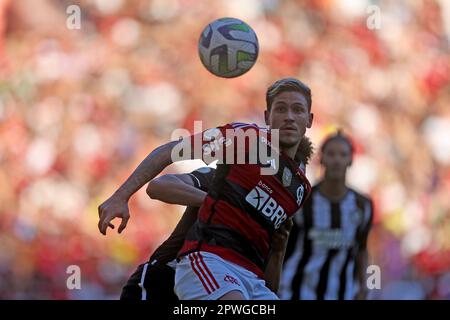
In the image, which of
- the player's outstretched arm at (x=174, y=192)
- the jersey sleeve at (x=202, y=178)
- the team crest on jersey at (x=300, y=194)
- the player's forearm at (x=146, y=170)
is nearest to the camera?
the player's forearm at (x=146, y=170)


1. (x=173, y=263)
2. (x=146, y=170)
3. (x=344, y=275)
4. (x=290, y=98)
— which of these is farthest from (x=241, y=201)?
(x=344, y=275)

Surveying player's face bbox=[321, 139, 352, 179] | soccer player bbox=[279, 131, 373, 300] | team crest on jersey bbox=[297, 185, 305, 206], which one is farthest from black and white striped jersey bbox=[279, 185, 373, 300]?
team crest on jersey bbox=[297, 185, 305, 206]

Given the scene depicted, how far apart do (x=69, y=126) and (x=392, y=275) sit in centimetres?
508

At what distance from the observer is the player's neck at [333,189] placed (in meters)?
7.48

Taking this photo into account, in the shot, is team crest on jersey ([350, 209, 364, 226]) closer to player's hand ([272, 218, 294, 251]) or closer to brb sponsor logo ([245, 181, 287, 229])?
player's hand ([272, 218, 294, 251])

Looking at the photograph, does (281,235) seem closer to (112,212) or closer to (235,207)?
(235,207)

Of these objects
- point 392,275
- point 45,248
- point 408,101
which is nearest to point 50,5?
point 45,248

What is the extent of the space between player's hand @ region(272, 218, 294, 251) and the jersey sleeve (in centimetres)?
46

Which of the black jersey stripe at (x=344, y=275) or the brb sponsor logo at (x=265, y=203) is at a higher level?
the brb sponsor logo at (x=265, y=203)

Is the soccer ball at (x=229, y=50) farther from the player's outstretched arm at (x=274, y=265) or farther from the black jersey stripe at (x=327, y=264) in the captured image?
the black jersey stripe at (x=327, y=264)

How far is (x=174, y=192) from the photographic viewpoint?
418 centimetres

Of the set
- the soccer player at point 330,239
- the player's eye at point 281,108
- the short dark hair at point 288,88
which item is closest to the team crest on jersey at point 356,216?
the soccer player at point 330,239

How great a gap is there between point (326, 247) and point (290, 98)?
131 inches

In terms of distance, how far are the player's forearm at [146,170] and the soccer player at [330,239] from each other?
11.8ft
